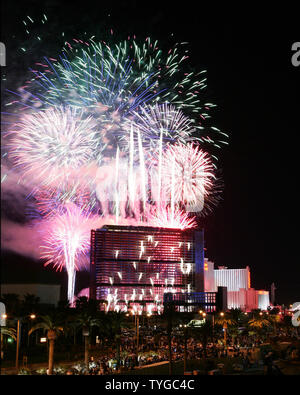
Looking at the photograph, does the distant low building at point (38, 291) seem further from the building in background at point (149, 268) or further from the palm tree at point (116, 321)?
the building in background at point (149, 268)

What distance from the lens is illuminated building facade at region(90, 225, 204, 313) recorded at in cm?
16600

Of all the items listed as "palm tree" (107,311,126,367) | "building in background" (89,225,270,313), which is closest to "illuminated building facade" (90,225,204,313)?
"building in background" (89,225,270,313)

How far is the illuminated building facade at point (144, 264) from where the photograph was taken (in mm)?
166000

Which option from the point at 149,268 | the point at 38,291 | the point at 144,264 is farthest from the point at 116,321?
the point at 149,268

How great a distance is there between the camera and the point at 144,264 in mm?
173125

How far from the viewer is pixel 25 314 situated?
59.4 metres

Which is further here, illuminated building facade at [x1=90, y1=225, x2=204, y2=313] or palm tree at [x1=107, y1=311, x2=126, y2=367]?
illuminated building facade at [x1=90, y1=225, x2=204, y2=313]

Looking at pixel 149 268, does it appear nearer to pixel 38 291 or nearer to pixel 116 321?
pixel 38 291

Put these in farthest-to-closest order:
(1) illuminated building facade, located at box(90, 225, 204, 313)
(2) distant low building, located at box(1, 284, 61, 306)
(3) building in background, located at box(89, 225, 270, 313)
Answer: (1) illuminated building facade, located at box(90, 225, 204, 313) < (3) building in background, located at box(89, 225, 270, 313) < (2) distant low building, located at box(1, 284, 61, 306)

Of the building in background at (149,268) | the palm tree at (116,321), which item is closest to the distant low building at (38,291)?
the palm tree at (116,321)

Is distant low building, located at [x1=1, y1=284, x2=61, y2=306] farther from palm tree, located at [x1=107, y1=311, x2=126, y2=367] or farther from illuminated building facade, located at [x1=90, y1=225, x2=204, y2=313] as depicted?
illuminated building facade, located at [x1=90, y1=225, x2=204, y2=313]
